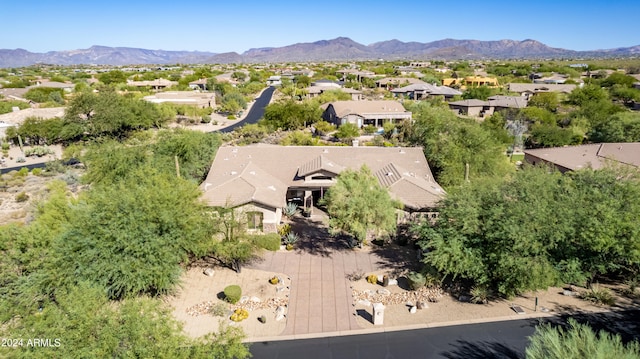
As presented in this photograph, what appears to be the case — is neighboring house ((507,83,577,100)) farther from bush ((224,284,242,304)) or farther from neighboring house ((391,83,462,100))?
bush ((224,284,242,304))

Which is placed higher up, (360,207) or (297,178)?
(360,207)

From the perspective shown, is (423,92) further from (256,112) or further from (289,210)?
(289,210)

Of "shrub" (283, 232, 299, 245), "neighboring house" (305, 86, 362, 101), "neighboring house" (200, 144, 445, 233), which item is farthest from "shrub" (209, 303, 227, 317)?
"neighboring house" (305, 86, 362, 101)

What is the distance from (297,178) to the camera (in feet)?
113

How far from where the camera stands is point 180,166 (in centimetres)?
3688

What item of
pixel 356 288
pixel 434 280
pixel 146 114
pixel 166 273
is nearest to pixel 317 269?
pixel 356 288

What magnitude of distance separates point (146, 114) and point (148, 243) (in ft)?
176

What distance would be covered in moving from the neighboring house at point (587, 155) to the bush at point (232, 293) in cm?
3406

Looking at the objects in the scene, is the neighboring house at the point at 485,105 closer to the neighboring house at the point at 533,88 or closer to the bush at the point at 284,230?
the neighboring house at the point at 533,88

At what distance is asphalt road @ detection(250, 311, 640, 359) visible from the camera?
1789 centimetres

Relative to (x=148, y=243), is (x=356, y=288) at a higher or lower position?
lower

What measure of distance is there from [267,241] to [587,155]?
3540 cm

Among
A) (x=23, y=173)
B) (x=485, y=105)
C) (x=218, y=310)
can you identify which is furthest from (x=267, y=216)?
(x=485, y=105)

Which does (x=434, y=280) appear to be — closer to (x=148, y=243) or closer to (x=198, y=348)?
(x=198, y=348)
